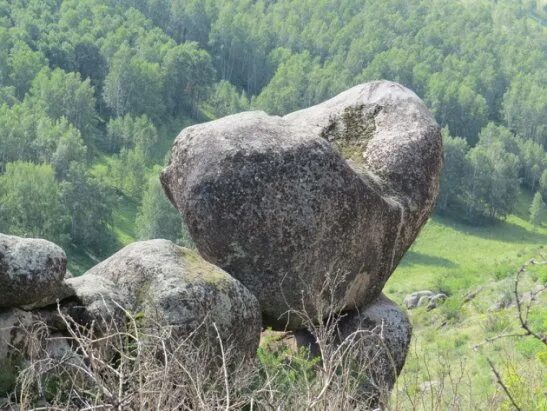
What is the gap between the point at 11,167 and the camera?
78.1m

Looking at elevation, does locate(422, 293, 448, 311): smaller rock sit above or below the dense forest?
above

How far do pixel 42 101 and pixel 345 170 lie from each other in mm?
93322

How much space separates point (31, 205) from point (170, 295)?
66003mm

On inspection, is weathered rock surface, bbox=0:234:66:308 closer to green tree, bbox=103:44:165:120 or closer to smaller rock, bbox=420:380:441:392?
smaller rock, bbox=420:380:441:392

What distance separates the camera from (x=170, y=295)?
36.7 ft

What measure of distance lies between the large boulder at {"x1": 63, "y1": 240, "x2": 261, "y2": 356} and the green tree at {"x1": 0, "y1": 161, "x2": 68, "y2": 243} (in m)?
62.1

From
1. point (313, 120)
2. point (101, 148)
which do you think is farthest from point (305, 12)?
point (313, 120)

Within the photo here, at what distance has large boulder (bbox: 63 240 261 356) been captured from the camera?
35.9 feet

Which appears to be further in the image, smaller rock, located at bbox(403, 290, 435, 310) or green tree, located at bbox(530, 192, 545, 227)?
green tree, located at bbox(530, 192, 545, 227)

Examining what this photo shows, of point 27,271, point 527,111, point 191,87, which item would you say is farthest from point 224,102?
point 27,271

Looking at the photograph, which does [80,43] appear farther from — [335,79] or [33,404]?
[33,404]

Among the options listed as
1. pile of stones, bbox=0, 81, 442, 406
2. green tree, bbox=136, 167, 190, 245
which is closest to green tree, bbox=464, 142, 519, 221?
green tree, bbox=136, 167, 190, 245

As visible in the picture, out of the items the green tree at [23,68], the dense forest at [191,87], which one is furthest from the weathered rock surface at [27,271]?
the green tree at [23,68]

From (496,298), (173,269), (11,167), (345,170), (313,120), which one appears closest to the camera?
(173,269)
